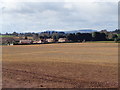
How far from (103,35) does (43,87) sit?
120 m

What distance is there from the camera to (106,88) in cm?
1029

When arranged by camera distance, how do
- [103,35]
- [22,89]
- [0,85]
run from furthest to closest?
[103,35] → [0,85] → [22,89]

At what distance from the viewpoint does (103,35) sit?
128m

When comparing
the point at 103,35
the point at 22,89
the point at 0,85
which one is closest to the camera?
the point at 22,89

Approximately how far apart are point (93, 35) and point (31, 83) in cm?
11941

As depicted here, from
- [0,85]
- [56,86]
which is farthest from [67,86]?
[0,85]

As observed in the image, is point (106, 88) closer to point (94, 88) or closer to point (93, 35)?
point (94, 88)

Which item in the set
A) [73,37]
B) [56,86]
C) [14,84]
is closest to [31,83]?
[14,84]

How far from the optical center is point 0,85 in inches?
438

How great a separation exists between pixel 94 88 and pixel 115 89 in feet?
2.96

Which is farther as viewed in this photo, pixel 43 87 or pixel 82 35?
pixel 82 35

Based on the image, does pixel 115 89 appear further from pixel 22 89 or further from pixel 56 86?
pixel 22 89

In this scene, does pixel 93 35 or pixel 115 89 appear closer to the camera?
pixel 115 89

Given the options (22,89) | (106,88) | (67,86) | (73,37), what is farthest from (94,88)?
(73,37)
